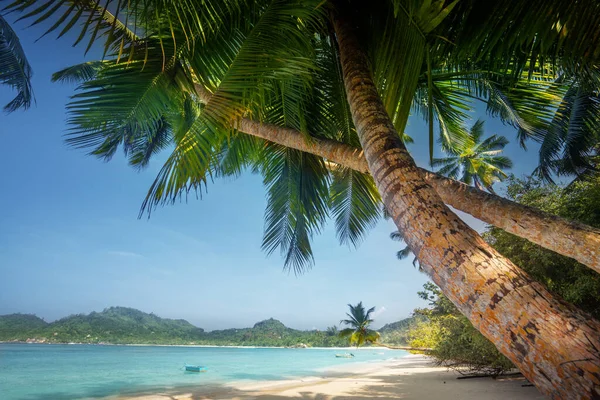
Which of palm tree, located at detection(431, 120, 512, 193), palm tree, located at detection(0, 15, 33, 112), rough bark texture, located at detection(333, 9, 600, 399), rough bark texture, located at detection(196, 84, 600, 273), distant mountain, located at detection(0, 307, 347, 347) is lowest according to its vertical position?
distant mountain, located at detection(0, 307, 347, 347)

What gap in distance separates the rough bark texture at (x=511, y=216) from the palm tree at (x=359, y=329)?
28.4 meters

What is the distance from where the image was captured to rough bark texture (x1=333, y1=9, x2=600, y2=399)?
82 cm

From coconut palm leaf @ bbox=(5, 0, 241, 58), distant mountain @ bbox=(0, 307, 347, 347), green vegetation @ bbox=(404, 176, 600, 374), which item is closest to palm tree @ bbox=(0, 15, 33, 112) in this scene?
coconut palm leaf @ bbox=(5, 0, 241, 58)

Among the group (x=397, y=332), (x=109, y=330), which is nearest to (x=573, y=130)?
(x=397, y=332)

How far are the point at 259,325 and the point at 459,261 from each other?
117 meters

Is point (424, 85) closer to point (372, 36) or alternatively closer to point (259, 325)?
point (372, 36)

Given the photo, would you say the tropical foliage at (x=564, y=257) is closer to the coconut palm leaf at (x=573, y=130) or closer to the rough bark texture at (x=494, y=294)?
the coconut palm leaf at (x=573, y=130)

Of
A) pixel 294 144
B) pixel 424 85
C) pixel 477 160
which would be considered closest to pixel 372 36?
pixel 424 85

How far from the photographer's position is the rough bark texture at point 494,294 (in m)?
0.82

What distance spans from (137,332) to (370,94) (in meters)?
106

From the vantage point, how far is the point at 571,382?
784mm

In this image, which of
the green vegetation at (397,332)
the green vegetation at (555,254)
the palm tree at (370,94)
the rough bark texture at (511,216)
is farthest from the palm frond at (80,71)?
the green vegetation at (397,332)

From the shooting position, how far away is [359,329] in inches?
1194

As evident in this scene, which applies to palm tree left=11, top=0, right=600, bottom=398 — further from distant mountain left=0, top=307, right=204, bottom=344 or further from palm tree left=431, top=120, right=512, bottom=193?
distant mountain left=0, top=307, right=204, bottom=344
